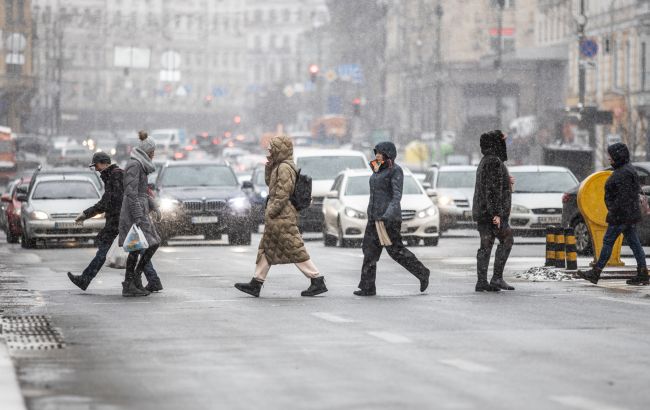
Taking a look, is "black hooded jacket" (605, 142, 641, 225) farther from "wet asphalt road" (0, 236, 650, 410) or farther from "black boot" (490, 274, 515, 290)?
"black boot" (490, 274, 515, 290)

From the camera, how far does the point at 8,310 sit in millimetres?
17547

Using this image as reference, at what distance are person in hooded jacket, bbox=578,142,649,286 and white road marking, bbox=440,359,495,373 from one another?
867cm

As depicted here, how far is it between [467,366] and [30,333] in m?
4.39

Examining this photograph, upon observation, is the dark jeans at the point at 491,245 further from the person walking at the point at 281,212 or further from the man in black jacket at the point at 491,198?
the person walking at the point at 281,212

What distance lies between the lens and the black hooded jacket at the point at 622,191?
67.3ft

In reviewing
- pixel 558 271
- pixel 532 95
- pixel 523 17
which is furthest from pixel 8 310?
pixel 523 17

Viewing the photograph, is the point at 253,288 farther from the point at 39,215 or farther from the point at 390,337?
the point at 39,215

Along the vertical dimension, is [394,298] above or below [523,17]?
below

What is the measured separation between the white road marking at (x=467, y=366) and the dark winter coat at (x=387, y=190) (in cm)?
720

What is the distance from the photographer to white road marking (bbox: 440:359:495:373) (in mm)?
11648

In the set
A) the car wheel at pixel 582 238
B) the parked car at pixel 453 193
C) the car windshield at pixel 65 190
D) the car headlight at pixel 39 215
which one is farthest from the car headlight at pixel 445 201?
the car wheel at pixel 582 238

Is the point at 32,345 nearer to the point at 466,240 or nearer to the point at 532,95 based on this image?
the point at 466,240

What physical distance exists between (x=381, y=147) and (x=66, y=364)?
786cm

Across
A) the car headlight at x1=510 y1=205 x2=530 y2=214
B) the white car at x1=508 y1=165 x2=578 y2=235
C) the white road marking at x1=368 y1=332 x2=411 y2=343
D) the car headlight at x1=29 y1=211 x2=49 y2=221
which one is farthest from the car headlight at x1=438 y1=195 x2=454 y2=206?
the white road marking at x1=368 y1=332 x2=411 y2=343
